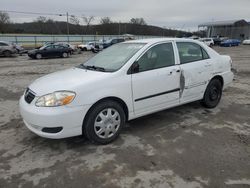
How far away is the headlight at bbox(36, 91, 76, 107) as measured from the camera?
9.57 feet

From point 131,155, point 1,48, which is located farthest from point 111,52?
point 1,48

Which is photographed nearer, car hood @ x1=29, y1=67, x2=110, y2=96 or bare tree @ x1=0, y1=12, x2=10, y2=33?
car hood @ x1=29, y1=67, x2=110, y2=96

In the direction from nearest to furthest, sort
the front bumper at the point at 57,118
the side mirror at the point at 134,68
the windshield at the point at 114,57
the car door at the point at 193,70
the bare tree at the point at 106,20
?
1. the front bumper at the point at 57,118
2. the side mirror at the point at 134,68
3. the windshield at the point at 114,57
4. the car door at the point at 193,70
5. the bare tree at the point at 106,20

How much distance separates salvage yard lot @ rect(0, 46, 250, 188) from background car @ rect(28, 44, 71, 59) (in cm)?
1593

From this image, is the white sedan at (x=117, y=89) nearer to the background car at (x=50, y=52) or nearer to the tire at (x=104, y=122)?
the tire at (x=104, y=122)

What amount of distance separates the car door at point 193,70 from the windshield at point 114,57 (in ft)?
3.09

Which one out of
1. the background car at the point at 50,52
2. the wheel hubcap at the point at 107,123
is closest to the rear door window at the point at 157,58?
the wheel hubcap at the point at 107,123

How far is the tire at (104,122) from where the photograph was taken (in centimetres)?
311

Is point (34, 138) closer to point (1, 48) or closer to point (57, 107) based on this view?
point (57, 107)

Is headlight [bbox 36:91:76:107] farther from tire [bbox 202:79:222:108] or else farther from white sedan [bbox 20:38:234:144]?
tire [bbox 202:79:222:108]

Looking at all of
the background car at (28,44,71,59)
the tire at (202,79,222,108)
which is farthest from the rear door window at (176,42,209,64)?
the background car at (28,44,71,59)

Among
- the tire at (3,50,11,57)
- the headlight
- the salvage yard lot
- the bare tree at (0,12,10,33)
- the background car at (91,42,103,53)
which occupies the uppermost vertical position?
the bare tree at (0,12,10,33)

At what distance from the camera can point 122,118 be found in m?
3.41

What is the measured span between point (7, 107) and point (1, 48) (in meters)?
17.3
